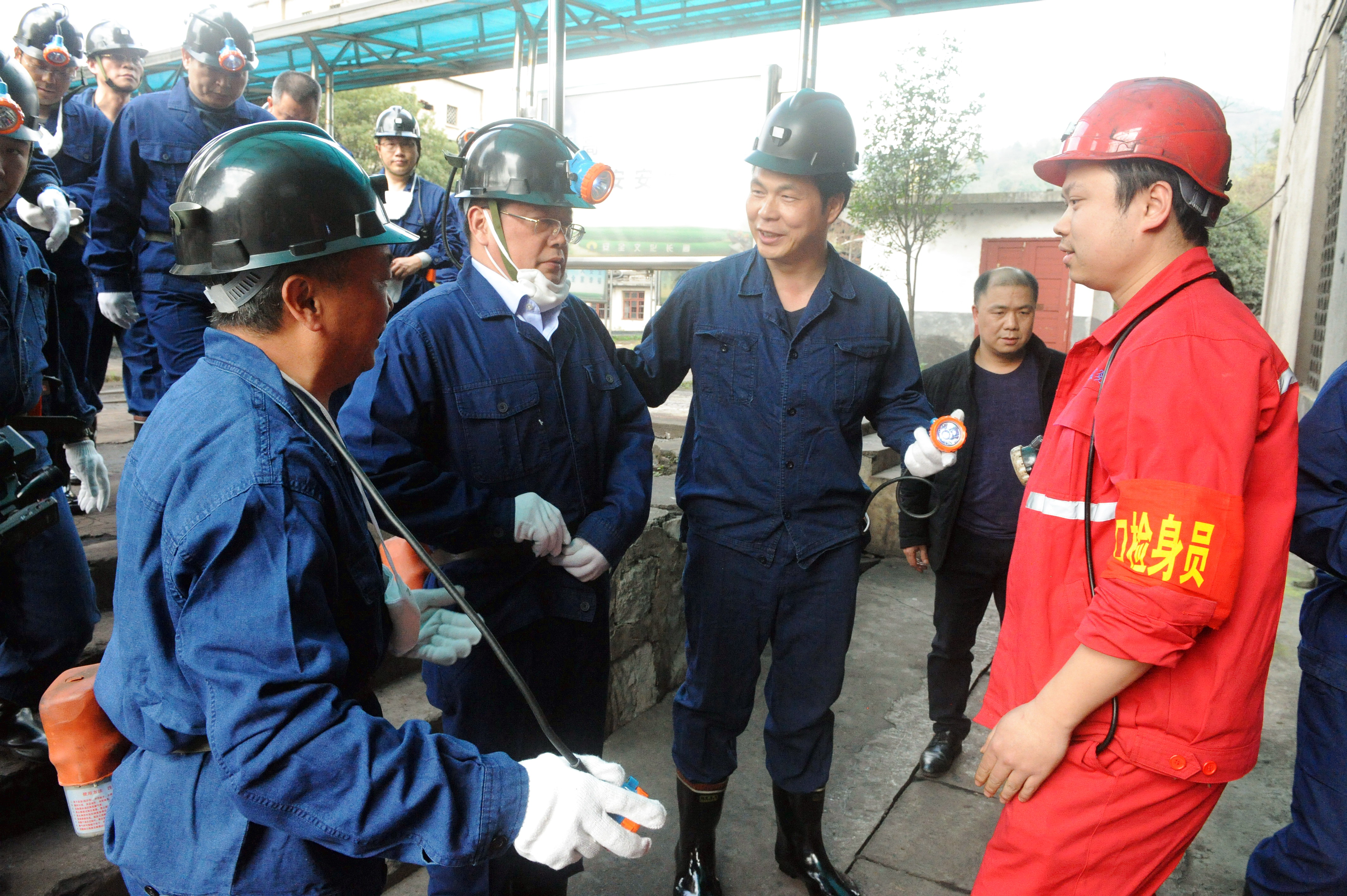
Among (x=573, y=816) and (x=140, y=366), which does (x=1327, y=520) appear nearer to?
(x=573, y=816)

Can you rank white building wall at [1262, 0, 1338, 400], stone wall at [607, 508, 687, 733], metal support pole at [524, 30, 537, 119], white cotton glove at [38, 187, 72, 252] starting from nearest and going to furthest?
stone wall at [607, 508, 687, 733], white cotton glove at [38, 187, 72, 252], white building wall at [1262, 0, 1338, 400], metal support pole at [524, 30, 537, 119]

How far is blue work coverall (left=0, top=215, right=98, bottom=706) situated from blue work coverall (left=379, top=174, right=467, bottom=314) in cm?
250

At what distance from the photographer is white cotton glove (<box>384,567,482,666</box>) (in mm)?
1468

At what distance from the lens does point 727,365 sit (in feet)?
8.61

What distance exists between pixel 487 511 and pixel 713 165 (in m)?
6.77

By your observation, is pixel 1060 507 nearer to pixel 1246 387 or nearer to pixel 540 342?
pixel 1246 387

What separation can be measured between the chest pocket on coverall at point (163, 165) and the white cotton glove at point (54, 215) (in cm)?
47

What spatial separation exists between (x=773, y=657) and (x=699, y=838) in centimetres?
63

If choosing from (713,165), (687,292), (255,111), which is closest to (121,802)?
(687,292)

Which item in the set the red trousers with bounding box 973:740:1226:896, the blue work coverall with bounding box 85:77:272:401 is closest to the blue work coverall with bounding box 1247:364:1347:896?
the red trousers with bounding box 973:740:1226:896

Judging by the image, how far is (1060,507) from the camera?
1.53 metres

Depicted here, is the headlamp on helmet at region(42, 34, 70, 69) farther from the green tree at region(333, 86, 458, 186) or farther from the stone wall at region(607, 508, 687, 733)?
the green tree at region(333, 86, 458, 186)

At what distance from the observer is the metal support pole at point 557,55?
5953 millimetres

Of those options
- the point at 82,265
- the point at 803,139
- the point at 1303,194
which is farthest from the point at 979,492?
the point at 1303,194
